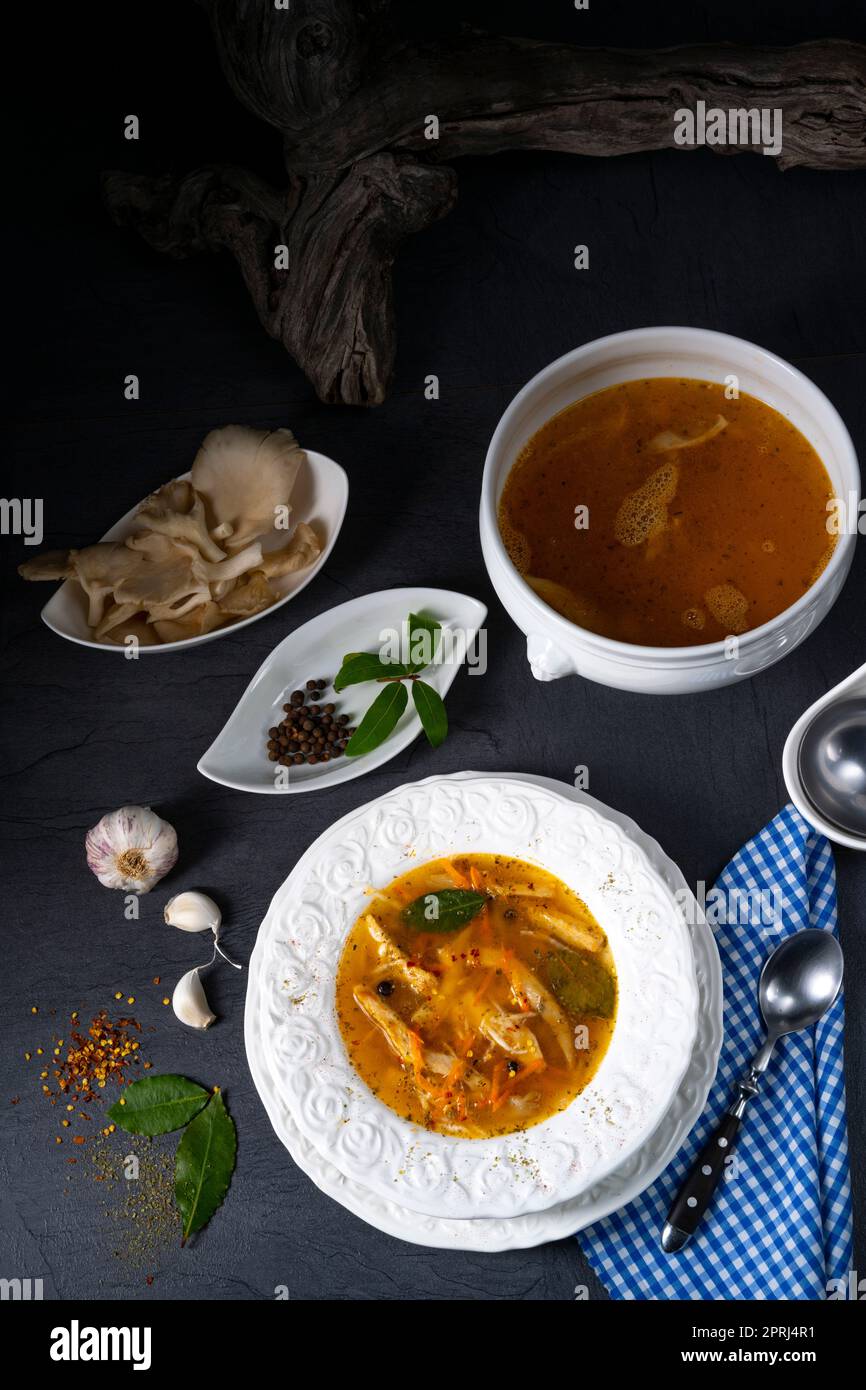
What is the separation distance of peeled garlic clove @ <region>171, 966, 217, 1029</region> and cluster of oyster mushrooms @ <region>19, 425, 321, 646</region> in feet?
1.61

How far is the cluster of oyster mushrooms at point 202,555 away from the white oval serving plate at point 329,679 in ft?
0.30

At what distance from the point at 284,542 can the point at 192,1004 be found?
683 mm

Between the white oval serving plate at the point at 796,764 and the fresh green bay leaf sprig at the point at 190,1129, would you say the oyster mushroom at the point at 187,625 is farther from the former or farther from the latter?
the white oval serving plate at the point at 796,764

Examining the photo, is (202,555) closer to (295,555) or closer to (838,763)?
(295,555)

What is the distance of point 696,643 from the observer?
157 centimetres

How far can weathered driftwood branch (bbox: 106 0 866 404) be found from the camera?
180 centimetres

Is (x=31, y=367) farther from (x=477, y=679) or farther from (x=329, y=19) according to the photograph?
(x=477, y=679)

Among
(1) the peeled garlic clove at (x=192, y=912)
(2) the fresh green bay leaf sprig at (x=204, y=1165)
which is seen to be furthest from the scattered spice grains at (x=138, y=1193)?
(1) the peeled garlic clove at (x=192, y=912)

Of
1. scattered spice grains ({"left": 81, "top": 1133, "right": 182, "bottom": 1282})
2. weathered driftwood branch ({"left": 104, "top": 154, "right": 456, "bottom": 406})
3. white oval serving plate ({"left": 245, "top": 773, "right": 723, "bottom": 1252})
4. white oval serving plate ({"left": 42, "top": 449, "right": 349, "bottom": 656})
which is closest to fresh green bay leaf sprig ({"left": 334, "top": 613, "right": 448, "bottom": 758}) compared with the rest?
white oval serving plate ({"left": 42, "top": 449, "right": 349, "bottom": 656})

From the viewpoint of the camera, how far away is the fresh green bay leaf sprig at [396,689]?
1.81 meters

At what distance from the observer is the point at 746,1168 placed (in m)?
1.72

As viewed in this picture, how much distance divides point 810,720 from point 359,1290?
0.99 metres

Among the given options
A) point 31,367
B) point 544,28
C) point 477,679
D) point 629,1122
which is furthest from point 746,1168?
point 544,28

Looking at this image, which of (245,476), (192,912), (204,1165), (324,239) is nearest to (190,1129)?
(204,1165)
